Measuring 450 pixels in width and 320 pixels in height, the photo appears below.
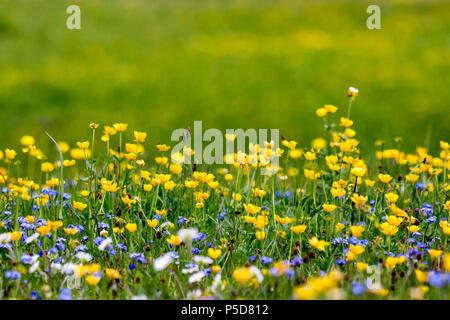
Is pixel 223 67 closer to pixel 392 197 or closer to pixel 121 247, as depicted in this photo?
pixel 392 197

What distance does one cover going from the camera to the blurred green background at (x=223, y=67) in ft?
30.1

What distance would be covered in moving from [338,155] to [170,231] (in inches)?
49.9

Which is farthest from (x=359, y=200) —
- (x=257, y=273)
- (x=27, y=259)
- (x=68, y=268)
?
(x=27, y=259)

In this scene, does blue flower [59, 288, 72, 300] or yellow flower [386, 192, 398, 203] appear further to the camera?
yellow flower [386, 192, 398, 203]

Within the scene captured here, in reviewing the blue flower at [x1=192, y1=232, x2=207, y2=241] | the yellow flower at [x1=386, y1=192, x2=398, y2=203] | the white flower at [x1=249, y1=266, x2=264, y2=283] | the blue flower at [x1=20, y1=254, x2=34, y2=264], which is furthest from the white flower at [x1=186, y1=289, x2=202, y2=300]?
the yellow flower at [x1=386, y1=192, x2=398, y2=203]

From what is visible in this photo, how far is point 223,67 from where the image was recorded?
36.9 feet

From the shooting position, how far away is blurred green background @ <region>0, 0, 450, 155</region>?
9.16m

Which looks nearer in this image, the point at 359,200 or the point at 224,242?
the point at 359,200

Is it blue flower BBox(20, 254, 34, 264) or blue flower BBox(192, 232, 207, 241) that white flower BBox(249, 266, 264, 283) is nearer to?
blue flower BBox(192, 232, 207, 241)

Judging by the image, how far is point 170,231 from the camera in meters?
2.67

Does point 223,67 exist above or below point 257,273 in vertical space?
above

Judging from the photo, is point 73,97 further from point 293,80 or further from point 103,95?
point 293,80

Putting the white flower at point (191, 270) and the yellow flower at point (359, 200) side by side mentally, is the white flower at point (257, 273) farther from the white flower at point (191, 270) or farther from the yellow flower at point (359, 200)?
the yellow flower at point (359, 200)
